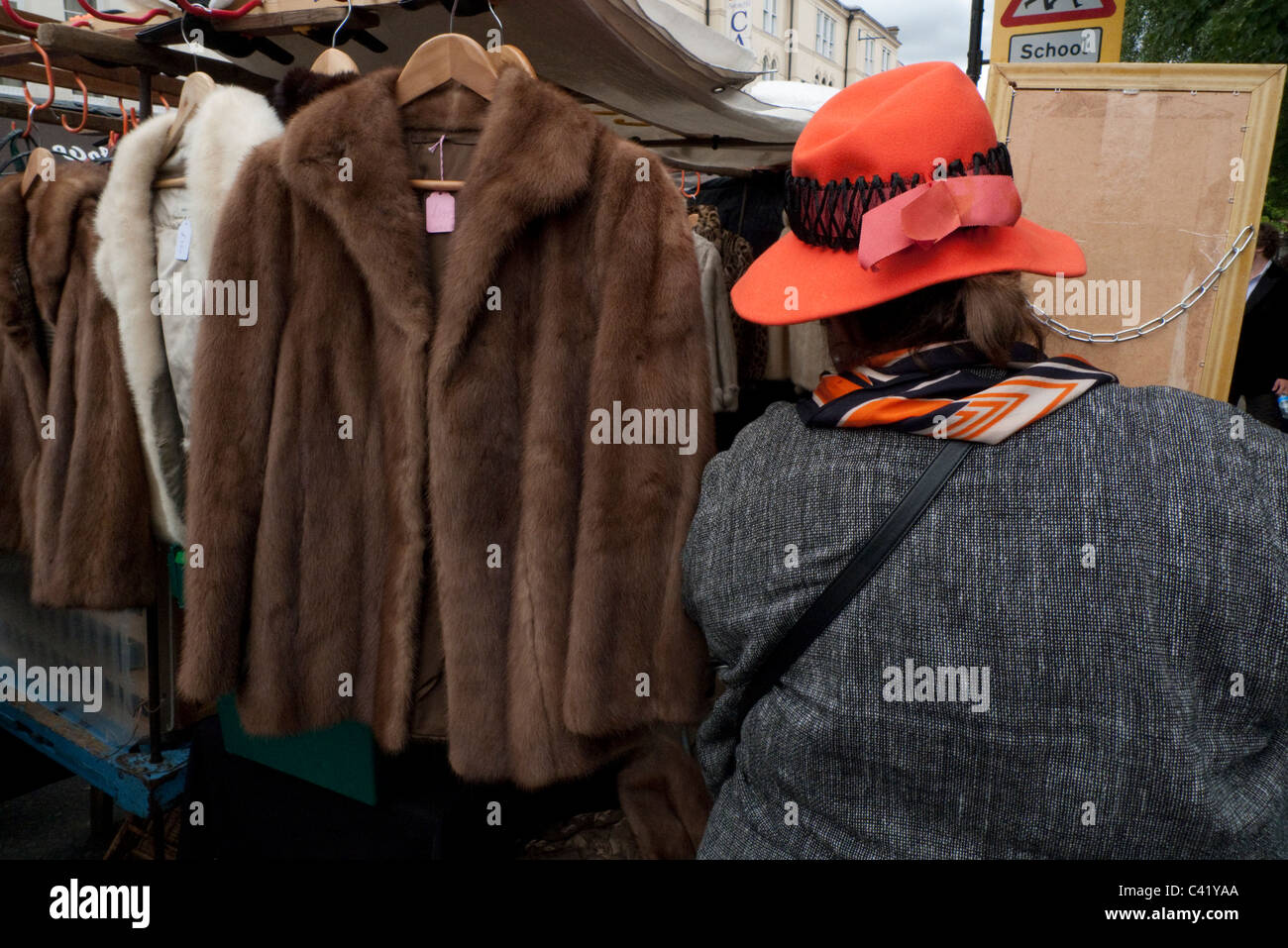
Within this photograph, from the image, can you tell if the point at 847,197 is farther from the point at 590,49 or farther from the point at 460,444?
the point at 590,49

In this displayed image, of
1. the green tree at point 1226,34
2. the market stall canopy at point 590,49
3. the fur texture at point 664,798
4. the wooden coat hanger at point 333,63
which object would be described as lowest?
the fur texture at point 664,798

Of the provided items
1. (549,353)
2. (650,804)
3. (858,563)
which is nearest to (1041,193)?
(549,353)

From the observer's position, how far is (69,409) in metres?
2.54

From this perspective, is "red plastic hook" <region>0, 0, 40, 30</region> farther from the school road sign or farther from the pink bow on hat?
the school road sign

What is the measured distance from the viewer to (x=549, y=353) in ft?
6.31

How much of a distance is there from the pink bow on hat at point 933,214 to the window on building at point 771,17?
94.5ft

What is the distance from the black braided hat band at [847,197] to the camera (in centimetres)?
128

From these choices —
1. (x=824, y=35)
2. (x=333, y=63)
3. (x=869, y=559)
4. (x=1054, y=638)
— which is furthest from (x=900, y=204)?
(x=824, y=35)

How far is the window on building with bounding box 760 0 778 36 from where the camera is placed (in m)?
26.8

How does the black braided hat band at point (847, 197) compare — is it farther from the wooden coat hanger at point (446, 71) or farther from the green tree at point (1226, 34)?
the green tree at point (1226, 34)

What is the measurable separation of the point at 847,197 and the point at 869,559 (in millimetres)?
576

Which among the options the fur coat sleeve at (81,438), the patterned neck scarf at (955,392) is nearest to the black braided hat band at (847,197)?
the patterned neck scarf at (955,392)

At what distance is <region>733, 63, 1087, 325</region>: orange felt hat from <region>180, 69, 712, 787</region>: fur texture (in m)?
0.50

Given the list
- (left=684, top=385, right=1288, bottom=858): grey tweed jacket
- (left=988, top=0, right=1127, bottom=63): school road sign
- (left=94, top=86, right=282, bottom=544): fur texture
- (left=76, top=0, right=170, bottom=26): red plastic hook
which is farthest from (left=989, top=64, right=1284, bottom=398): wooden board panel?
(left=76, top=0, right=170, bottom=26): red plastic hook
